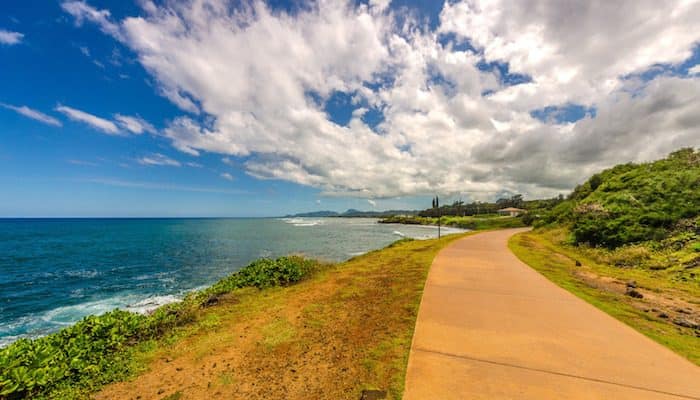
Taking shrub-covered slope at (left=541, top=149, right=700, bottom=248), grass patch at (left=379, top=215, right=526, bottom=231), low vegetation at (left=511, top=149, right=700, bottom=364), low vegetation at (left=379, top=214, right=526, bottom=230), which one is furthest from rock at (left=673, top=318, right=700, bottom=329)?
low vegetation at (left=379, top=214, right=526, bottom=230)

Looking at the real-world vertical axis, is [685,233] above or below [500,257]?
above

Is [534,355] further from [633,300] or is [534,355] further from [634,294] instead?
[634,294]

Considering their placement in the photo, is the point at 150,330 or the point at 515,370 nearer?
the point at 515,370

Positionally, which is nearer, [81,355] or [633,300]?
[81,355]

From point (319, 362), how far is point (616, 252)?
17.9 metres

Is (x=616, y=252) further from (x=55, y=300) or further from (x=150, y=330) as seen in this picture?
(x=55, y=300)

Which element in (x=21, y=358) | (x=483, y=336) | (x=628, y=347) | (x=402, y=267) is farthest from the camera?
(x=402, y=267)

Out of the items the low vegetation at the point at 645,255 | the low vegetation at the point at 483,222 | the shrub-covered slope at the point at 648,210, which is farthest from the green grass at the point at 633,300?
the low vegetation at the point at 483,222

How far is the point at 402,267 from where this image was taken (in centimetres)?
1234

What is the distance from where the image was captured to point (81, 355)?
15.8 ft

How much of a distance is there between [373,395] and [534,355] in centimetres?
281

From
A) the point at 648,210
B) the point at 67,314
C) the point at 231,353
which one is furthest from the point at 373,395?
the point at 648,210

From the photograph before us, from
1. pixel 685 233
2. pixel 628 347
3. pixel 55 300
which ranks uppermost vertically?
pixel 685 233

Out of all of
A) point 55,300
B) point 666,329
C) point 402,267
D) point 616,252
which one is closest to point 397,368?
point 666,329
